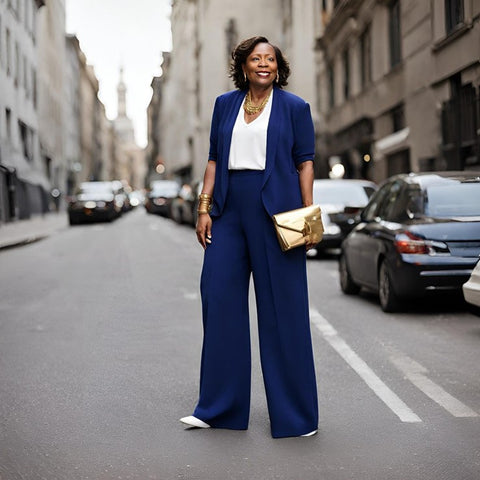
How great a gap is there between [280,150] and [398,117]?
24.5m

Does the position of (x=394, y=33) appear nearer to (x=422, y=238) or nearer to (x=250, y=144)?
(x=422, y=238)

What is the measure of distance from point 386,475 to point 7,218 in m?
37.1

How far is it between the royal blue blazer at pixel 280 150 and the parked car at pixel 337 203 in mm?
12111

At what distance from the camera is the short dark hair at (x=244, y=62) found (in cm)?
489

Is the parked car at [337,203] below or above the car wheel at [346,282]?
above

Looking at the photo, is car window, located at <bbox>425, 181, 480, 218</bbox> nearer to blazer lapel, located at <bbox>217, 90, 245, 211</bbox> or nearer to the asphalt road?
the asphalt road

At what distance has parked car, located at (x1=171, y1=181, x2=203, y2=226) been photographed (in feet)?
102

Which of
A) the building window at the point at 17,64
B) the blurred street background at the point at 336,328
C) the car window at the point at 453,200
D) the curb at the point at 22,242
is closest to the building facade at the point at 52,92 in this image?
the building window at the point at 17,64

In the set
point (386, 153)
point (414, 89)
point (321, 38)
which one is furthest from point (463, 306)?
point (321, 38)

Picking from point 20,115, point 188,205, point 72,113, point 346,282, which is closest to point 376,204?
point 346,282

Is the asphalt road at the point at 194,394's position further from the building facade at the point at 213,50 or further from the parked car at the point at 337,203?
the building facade at the point at 213,50

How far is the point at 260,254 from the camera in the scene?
4.85 meters

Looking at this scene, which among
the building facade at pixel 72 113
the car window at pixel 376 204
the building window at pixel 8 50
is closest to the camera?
the car window at pixel 376 204

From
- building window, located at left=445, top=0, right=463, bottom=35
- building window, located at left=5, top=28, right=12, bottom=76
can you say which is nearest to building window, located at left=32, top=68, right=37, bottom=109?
building window, located at left=5, top=28, right=12, bottom=76
